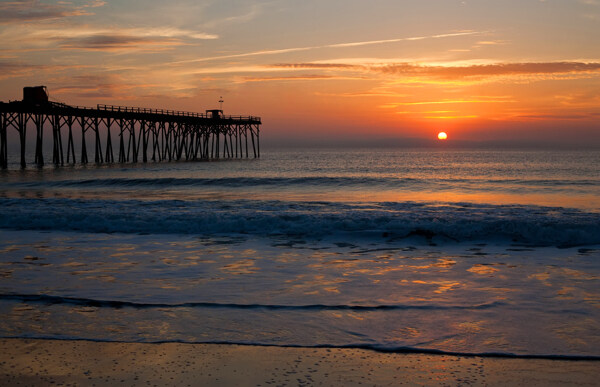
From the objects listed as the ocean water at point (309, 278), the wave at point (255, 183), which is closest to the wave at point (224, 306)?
the ocean water at point (309, 278)

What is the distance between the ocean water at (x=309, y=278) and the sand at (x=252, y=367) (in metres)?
0.25

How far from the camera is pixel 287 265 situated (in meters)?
9.47

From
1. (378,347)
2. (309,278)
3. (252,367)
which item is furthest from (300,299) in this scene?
(252,367)

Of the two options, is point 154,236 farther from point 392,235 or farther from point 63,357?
point 63,357

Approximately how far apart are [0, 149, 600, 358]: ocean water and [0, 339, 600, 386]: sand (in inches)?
9.7

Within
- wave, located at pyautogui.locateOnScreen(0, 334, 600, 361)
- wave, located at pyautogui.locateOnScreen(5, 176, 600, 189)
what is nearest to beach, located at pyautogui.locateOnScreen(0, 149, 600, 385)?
wave, located at pyautogui.locateOnScreen(0, 334, 600, 361)

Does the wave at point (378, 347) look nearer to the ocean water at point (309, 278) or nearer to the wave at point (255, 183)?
the ocean water at point (309, 278)

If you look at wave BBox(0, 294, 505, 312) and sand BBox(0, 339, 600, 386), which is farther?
wave BBox(0, 294, 505, 312)

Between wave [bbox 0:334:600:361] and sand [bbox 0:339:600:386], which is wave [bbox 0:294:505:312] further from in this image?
sand [bbox 0:339:600:386]

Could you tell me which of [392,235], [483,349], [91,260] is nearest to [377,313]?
[483,349]

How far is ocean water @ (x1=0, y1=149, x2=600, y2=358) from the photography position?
5.69 meters

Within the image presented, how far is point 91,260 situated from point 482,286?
6.50 m

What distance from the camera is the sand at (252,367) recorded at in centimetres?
447

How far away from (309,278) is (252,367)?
367cm
